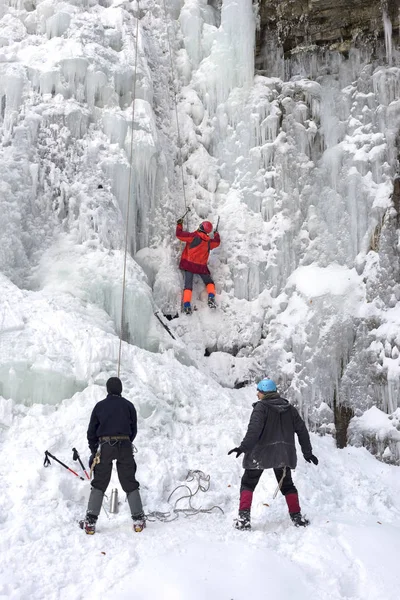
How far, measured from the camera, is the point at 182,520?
4.62 metres

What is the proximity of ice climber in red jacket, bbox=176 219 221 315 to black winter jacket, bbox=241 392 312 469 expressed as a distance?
4316mm

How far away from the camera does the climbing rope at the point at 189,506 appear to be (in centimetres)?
463

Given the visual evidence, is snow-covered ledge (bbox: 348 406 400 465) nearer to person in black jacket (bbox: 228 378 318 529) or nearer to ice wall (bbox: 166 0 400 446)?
ice wall (bbox: 166 0 400 446)

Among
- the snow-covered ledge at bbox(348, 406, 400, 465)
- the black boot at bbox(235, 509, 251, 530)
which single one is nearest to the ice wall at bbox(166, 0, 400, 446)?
the snow-covered ledge at bbox(348, 406, 400, 465)

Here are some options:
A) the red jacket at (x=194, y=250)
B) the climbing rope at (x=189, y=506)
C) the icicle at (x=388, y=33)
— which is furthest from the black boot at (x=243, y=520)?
the icicle at (x=388, y=33)

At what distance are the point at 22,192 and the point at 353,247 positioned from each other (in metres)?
5.22

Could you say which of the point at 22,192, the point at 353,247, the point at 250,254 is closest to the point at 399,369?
the point at 353,247

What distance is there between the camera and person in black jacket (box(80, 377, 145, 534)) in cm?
427

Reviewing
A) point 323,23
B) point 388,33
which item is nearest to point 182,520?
point 388,33

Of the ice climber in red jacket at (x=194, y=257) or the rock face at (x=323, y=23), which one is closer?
the ice climber in red jacket at (x=194, y=257)

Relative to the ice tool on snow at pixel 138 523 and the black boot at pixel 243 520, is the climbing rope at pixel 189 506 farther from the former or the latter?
the black boot at pixel 243 520

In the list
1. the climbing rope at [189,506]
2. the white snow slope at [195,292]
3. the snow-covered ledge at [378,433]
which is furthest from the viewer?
the snow-covered ledge at [378,433]

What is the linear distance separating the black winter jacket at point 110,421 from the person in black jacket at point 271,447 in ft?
3.02

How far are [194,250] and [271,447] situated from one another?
4.84m
